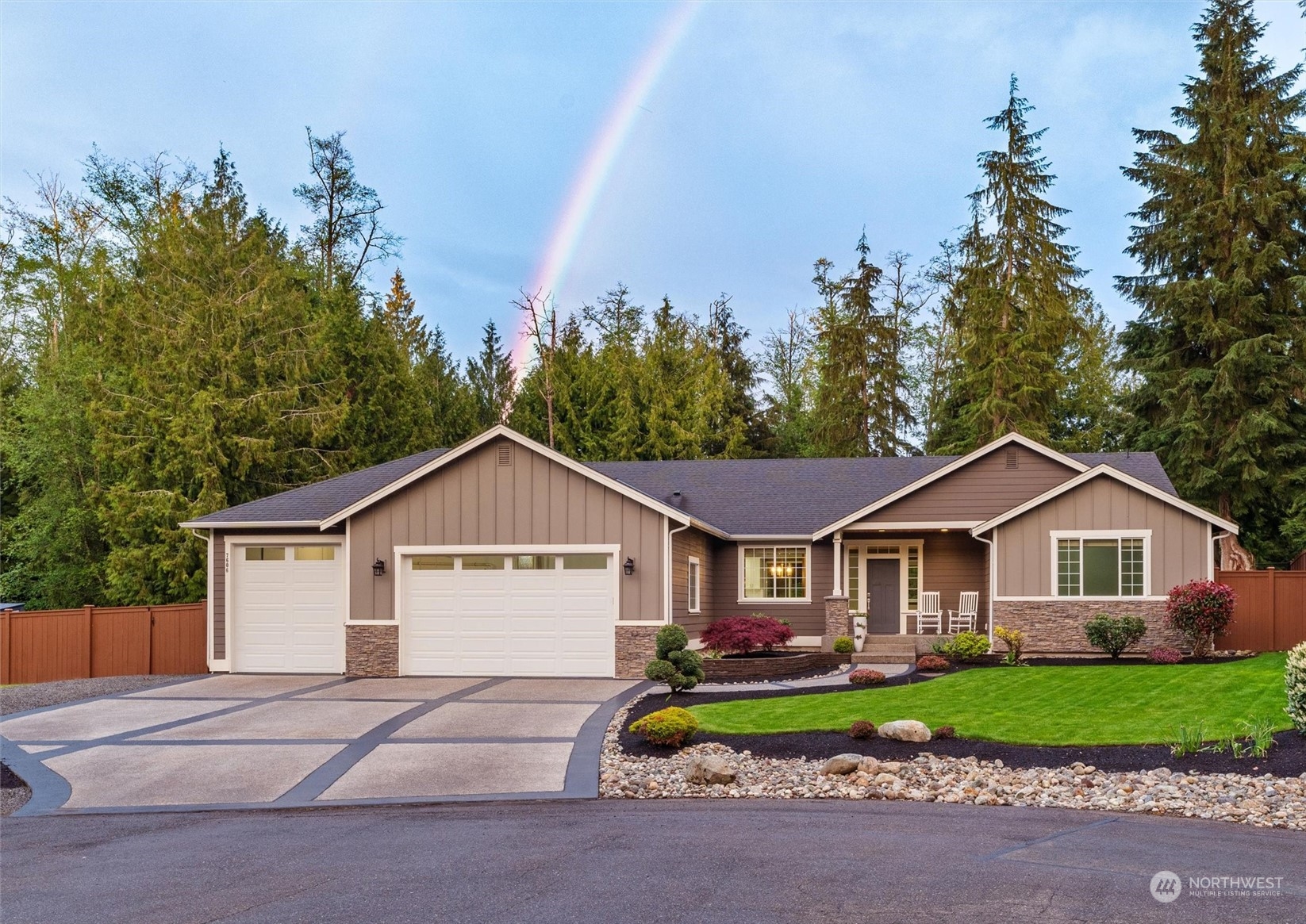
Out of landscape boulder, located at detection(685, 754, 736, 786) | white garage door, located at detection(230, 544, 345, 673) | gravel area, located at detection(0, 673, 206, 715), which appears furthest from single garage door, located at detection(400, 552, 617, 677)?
landscape boulder, located at detection(685, 754, 736, 786)

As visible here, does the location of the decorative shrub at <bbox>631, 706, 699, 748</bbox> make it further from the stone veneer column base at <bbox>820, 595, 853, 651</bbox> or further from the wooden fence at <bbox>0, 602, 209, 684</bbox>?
the wooden fence at <bbox>0, 602, 209, 684</bbox>

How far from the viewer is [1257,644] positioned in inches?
793

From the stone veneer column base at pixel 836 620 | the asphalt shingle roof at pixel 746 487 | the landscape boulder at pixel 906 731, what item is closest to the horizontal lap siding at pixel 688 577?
the asphalt shingle roof at pixel 746 487

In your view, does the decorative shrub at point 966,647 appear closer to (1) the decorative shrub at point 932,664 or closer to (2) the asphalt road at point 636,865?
(1) the decorative shrub at point 932,664

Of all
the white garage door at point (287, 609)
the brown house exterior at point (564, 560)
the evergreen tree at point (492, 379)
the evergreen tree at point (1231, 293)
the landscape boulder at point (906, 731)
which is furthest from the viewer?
the evergreen tree at point (492, 379)

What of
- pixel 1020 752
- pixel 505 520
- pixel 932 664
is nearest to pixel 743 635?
pixel 932 664

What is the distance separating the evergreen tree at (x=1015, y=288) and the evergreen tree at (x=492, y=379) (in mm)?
19333

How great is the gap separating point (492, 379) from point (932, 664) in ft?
101

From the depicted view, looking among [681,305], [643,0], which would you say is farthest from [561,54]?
[681,305]

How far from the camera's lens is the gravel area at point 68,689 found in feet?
54.2

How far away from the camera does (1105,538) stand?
20156 millimetres

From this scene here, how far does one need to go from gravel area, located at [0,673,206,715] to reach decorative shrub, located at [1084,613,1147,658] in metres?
16.2

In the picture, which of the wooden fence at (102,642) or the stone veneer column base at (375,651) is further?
the wooden fence at (102,642)

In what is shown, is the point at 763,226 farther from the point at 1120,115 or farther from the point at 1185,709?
the point at 1185,709
